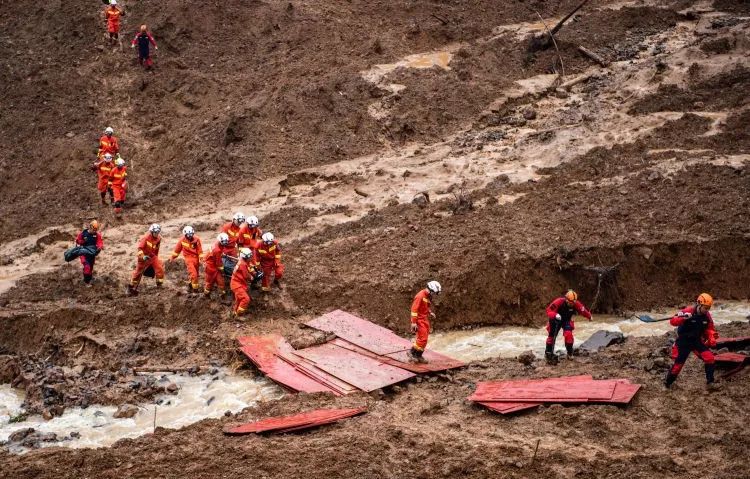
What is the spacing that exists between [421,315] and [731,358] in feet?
16.0

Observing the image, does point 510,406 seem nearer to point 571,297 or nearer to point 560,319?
point 560,319

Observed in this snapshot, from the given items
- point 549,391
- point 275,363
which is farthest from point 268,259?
point 549,391

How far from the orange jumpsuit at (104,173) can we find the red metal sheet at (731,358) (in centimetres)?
1519

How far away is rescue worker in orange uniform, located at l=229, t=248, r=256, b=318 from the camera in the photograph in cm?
1571

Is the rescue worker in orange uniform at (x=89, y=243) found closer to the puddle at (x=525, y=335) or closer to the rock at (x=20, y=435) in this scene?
the rock at (x=20, y=435)

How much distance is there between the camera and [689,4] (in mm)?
27672

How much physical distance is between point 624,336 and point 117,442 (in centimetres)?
949

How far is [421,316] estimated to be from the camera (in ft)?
44.9

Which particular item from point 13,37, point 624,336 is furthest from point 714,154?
point 13,37

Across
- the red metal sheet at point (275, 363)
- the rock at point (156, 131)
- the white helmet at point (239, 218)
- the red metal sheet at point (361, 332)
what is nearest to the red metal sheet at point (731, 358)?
the red metal sheet at point (361, 332)

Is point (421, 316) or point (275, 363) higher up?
point (421, 316)

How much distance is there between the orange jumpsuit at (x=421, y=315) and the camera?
44.4 ft

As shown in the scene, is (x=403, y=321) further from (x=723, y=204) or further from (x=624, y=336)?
(x=723, y=204)

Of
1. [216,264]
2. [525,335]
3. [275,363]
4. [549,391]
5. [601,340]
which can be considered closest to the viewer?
[549,391]
